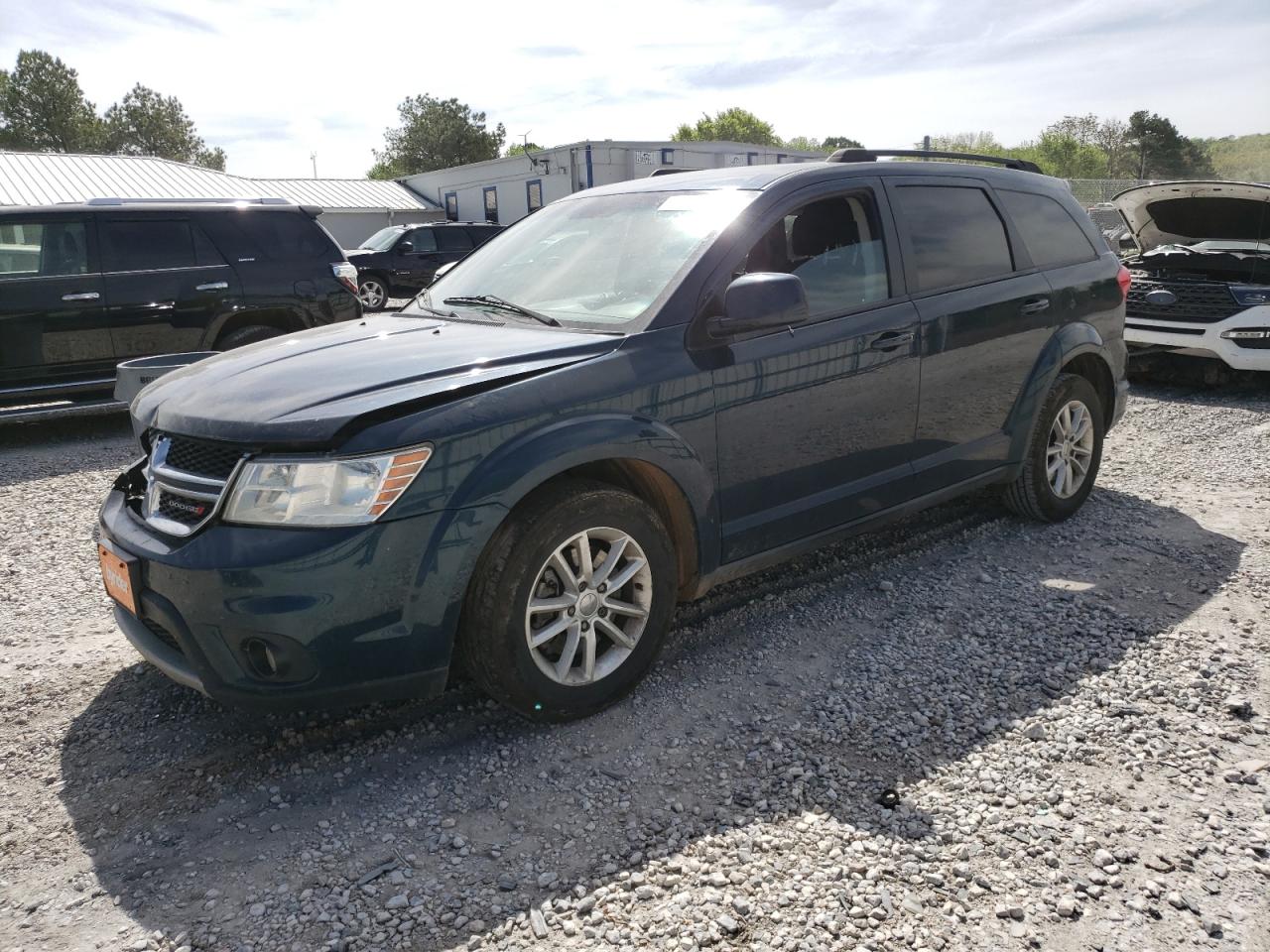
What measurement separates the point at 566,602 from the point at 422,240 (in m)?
18.6

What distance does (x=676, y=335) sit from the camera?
3293 millimetres

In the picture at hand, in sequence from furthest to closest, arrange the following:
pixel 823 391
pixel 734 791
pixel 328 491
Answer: pixel 823 391
pixel 734 791
pixel 328 491

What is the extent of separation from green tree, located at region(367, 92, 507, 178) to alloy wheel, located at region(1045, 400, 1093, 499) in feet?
260

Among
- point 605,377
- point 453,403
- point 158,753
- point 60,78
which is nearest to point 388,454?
point 453,403

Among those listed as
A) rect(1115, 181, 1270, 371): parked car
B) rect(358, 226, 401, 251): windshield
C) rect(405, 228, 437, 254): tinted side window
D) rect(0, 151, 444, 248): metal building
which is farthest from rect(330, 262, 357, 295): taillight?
rect(0, 151, 444, 248): metal building

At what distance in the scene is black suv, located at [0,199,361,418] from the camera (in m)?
7.50

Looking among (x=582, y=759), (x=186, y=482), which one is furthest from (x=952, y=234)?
(x=186, y=482)

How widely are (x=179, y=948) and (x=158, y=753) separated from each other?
0.99 m

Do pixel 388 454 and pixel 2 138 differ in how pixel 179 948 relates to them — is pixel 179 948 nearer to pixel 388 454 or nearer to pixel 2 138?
pixel 388 454

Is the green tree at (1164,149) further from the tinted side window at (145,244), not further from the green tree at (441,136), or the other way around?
the tinted side window at (145,244)

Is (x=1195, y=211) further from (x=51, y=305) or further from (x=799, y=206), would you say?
(x=51, y=305)

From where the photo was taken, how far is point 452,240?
20719 millimetres

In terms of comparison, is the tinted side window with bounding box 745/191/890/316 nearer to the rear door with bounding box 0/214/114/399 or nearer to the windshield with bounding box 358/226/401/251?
the rear door with bounding box 0/214/114/399

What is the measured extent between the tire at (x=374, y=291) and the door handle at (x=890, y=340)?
54.1 feet
